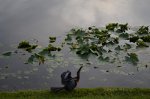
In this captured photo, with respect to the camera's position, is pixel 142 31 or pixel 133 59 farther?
pixel 142 31

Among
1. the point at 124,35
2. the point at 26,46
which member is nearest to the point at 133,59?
the point at 124,35

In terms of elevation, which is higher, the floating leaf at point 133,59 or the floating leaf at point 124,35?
the floating leaf at point 124,35

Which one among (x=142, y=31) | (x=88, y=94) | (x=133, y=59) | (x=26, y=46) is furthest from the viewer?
(x=88, y=94)

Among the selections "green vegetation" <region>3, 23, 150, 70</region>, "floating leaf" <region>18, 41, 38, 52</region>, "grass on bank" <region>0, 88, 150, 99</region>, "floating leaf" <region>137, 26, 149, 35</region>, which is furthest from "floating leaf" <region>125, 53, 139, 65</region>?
"grass on bank" <region>0, 88, 150, 99</region>

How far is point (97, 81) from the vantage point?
597 inches

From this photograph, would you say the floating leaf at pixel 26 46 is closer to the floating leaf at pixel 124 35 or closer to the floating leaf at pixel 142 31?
the floating leaf at pixel 124 35

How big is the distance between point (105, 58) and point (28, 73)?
35.6 ft

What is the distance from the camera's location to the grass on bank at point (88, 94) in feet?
24.5

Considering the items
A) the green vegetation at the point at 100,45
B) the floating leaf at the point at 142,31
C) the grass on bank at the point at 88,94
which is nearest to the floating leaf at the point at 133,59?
the green vegetation at the point at 100,45

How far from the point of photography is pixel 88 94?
304 inches

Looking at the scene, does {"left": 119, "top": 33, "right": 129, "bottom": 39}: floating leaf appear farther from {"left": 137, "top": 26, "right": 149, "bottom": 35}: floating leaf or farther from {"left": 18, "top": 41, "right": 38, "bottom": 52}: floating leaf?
{"left": 18, "top": 41, "right": 38, "bottom": 52}: floating leaf

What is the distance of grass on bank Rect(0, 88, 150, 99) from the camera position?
7.46 meters

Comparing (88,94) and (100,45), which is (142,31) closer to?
(100,45)

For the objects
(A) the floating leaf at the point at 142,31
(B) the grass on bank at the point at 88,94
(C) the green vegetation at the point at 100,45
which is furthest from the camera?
(B) the grass on bank at the point at 88,94
